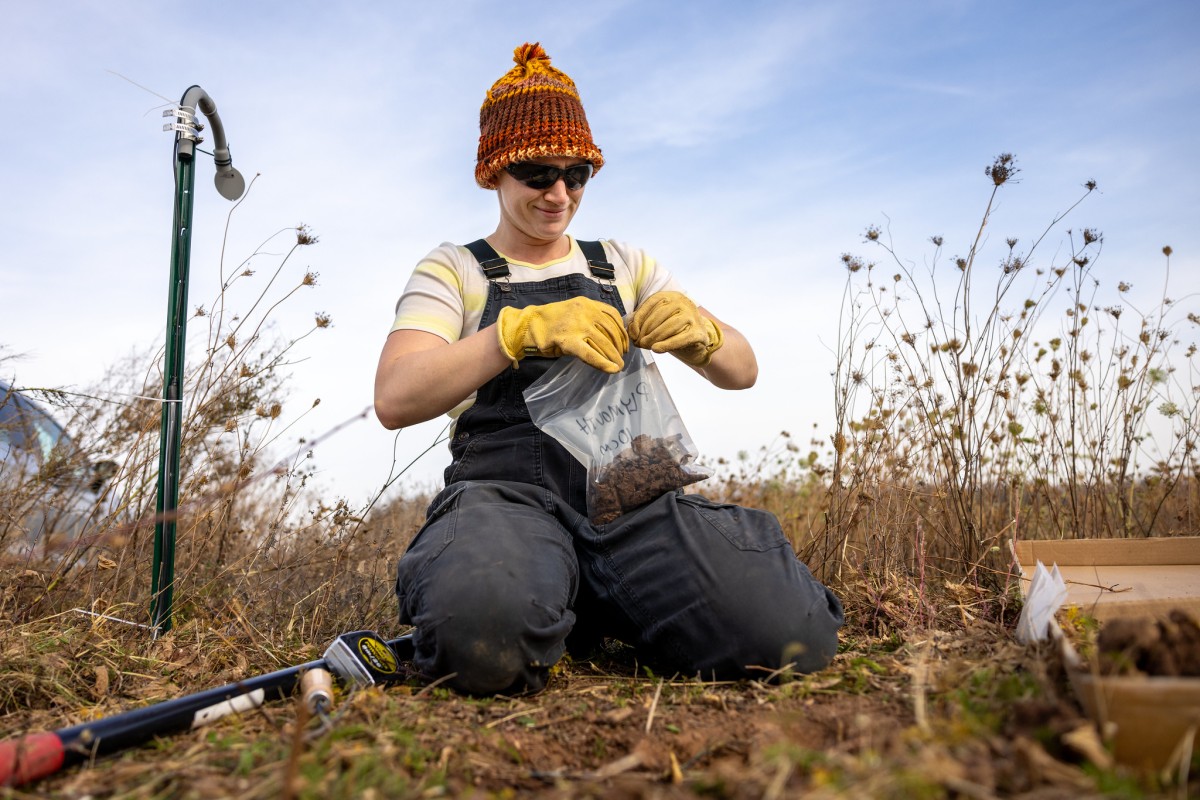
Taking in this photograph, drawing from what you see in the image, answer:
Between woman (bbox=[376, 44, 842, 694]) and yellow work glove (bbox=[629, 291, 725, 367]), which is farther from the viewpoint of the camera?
yellow work glove (bbox=[629, 291, 725, 367])

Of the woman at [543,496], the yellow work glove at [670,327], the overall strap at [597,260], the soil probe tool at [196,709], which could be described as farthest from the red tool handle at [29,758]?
the overall strap at [597,260]

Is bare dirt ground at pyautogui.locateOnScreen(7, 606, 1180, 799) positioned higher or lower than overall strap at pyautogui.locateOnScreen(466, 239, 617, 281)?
lower

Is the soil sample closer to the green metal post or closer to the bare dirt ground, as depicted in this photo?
the bare dirt ground

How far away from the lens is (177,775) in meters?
1.46

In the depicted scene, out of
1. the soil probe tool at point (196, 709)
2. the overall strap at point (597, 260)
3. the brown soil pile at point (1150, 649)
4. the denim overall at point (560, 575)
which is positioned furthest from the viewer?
the overall strap at point (597, 260)

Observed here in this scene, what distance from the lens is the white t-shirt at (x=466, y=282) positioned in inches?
99.6

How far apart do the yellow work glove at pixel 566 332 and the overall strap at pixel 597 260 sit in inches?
18.8

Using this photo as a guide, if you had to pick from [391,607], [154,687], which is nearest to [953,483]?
[391,607]

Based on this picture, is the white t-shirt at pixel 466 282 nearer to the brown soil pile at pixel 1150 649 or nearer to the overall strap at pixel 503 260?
the overall strap at pixel 503 260

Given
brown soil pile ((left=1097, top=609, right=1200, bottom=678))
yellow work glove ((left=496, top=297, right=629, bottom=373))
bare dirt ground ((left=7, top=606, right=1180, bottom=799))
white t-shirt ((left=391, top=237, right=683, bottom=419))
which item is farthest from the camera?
white t-shirt ((left=391, top=237, right=683, bottom=419))

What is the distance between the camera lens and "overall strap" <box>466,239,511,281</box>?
2.66 meters

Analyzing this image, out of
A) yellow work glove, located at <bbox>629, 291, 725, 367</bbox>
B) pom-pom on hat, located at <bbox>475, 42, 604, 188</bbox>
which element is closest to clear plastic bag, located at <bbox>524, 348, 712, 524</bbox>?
yellow work glove, located at <bbox>629, 291, 725, 367</bbox>

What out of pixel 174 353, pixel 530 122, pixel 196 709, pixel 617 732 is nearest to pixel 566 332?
pixel 530 122

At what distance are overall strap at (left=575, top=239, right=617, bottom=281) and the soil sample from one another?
621mm
